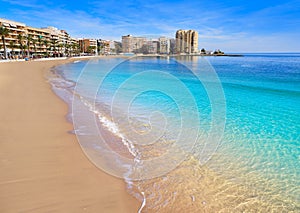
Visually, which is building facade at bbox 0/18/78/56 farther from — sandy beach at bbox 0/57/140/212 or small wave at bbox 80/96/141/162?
sandy beach at bbox 0/57/140/212

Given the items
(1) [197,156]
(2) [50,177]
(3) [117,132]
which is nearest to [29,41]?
(3) [117,132]

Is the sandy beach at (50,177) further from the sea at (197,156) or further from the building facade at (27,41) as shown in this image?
the building facade at (27,41)

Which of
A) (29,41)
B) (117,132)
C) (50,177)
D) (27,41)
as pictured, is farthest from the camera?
(29,41)

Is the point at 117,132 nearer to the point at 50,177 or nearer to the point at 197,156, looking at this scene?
the point at 197,156

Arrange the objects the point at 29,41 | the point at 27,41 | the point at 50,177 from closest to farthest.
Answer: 1. the point at 50,177
2. the point at 27,41
3. the point at 29,41

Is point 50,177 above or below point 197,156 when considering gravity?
above

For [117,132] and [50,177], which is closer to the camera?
[50,177]

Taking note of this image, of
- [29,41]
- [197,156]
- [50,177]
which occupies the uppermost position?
[29,41]

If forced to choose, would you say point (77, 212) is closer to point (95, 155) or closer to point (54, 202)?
point (54, 202)

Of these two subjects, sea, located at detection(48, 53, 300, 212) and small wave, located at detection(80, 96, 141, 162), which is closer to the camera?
sea, located at detection(48, 53, 300, 212)

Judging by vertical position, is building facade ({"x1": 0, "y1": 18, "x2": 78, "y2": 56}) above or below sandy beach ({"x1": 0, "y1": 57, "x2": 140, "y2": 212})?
above

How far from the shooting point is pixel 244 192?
12.4ft

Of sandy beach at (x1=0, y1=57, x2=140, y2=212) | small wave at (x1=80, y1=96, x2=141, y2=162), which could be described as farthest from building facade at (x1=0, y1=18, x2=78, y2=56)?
sandy beach at (x1=0, y1=57, x2=140, y2=212)

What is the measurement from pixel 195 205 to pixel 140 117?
544cm
